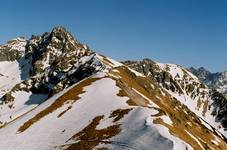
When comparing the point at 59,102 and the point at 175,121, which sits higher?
the point at 59,102

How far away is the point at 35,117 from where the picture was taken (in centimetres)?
9481

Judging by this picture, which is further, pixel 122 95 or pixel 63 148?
pixel 122 95

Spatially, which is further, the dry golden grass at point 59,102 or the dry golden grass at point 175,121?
the dry golden grass at point 59,102

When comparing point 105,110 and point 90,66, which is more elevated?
point 90,66

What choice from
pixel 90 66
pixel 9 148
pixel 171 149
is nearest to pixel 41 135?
pixel 9 148

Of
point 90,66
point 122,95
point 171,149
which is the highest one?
point 90,66

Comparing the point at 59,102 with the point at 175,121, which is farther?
the point at 59,102

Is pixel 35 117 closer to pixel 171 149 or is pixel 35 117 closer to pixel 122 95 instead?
pixel 122 95

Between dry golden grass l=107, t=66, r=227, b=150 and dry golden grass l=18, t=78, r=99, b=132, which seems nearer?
dry golden grass l=107, t=66, r=227, b=150

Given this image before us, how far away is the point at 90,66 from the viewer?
7692 inches

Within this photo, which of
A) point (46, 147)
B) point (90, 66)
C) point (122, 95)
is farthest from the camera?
point (90, 66)

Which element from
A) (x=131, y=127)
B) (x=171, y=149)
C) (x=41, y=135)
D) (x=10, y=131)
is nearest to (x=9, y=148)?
(x=41, y=135)

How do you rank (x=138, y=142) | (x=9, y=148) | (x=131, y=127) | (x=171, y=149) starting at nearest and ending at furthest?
(x=171, y=149) < (x=138, y=142) < (x=131, y=127) < (x=9, y=148)

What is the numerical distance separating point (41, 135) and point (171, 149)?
3676cm
